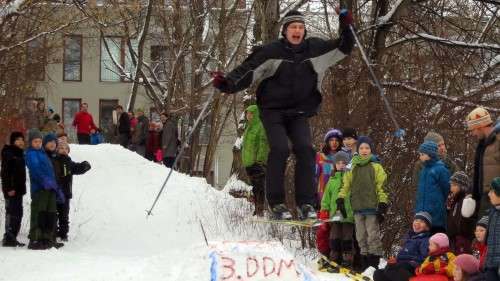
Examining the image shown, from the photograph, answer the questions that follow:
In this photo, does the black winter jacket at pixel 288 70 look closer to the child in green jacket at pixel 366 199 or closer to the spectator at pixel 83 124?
the child in green jacket at pixel 366 199

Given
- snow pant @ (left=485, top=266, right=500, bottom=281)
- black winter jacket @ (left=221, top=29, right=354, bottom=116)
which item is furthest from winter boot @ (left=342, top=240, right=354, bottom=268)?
snow pant @ (left=485, top=266, right=500, bottom=281)

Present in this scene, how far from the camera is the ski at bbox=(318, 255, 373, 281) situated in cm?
880

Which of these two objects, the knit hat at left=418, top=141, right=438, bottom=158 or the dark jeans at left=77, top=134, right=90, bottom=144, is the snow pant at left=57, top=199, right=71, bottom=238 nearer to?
the knit hat at left=418, top=141, right=438, bottom=158

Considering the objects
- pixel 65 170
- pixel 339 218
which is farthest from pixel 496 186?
pixel 65 170

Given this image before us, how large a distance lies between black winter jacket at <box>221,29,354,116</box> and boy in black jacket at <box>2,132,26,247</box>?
4.82 m

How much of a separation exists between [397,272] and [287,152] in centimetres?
165

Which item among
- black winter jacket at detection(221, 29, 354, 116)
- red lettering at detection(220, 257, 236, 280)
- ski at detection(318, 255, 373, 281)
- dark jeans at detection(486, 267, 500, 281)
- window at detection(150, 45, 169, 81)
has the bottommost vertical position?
Result: ski at detection(318, 255, 373, 281)

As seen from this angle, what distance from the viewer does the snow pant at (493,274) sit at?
669cm

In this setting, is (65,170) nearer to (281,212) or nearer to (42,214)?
(42,214)

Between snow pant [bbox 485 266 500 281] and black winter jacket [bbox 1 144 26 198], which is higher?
black winter jacket [bbox 1 144 26 198]

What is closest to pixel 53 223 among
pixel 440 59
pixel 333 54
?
pixel 333 54

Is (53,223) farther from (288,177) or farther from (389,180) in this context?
(389,180)

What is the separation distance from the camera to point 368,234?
9242 mm

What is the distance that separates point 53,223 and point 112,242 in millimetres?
1929
